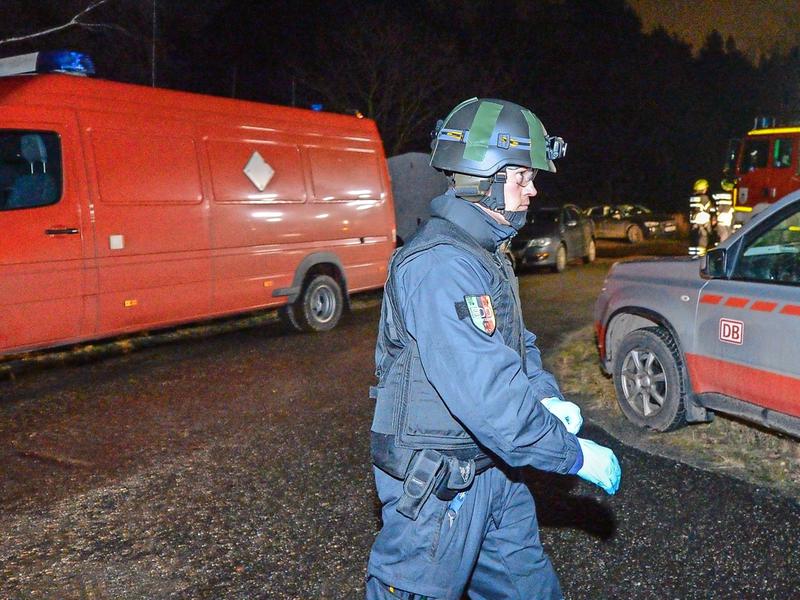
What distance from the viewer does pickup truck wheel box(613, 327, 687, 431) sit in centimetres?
545

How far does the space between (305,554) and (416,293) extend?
2238 mm

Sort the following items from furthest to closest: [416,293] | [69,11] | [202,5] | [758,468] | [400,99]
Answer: [202,5] → [400,99] → [69,11] → [758,468] → [416,293]

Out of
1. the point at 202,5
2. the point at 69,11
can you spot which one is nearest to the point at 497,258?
the point at 69,11

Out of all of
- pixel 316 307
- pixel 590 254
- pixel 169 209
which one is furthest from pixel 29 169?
pixel 590 254

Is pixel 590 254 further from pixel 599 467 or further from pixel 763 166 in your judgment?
→ pixel 599 467

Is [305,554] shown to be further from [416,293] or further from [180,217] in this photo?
[180,217]

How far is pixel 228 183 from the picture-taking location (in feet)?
28.0

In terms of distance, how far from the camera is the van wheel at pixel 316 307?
9695mm

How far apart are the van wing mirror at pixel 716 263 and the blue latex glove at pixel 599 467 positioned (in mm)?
3012

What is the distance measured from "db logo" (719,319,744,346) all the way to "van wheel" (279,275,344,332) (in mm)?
5576

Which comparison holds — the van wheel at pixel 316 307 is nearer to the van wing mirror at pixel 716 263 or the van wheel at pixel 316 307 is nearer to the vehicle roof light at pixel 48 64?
the vehicle roof light at pixel 48 64

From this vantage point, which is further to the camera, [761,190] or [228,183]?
[761,190]

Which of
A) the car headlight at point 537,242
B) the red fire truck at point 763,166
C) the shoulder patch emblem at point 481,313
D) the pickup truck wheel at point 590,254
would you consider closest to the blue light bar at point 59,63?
the shoulder patch emblem at point 481,313

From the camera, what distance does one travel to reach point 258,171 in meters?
8.88
